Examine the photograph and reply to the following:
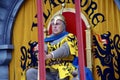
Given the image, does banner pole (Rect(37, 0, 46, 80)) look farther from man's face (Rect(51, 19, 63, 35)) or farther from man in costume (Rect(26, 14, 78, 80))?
man's face (Rect(51, 19, 63, 35))

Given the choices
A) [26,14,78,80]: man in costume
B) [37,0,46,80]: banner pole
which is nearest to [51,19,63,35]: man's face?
[26,14,78,80]: man in costume

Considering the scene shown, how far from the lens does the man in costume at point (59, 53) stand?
2.74 m

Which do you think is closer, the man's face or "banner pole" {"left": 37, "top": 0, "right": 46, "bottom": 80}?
"banner pole" {"left": 37, "top": 0, "right": 46, "bottom": 80}

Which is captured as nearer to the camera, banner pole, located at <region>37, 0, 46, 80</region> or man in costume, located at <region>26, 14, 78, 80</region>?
banner pole, located at <region>37, 0, 46, 80</region>

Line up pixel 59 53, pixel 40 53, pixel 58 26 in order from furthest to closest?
pixel 58 26 → pixel 59 53 → pixel 40 53

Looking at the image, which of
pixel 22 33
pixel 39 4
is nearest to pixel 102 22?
pixel 22 33

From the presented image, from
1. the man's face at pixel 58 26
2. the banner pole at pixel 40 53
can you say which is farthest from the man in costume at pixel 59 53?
the banner pole at pixel 40 53

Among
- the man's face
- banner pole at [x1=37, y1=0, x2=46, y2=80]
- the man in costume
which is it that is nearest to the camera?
banner pole at [x1=37, y1=0, x2=46, y2=80]

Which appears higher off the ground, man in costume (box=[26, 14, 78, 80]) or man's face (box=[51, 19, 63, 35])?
man's face (box=[51, 19, 63, 35])

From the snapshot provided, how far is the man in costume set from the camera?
9.00 feet

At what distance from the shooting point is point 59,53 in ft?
9.04

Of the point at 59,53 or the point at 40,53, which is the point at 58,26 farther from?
the point at 40,53

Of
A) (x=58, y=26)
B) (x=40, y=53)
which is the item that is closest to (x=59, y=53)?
(x=58, y=26)

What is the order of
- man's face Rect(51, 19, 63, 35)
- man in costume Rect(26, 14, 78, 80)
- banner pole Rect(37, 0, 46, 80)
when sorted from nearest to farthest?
banner pole Rect(37, 0, 46, 80)
man in costume Rect(26, 14, 78, 80)
man's face Rect(51, 19, 63, 35)
